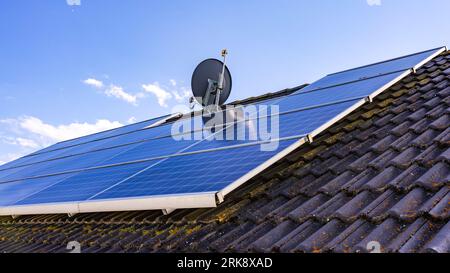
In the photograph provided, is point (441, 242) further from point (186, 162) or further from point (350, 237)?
point (186, 162)

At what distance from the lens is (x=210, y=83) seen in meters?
8.45

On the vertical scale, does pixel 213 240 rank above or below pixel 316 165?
below

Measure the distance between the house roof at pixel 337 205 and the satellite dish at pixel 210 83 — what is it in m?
3.23

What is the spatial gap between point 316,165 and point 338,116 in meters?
0.68

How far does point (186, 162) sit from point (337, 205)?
2087 millimetres

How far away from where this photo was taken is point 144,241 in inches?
176

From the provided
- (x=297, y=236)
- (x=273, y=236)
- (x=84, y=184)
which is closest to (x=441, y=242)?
(x=297, y=236)

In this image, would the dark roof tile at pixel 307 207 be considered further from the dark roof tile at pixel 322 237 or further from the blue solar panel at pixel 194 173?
the blue solar panel at pixel 194 173

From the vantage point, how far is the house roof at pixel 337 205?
3.06m

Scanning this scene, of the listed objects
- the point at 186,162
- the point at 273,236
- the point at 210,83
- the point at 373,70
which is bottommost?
the point at 273,236

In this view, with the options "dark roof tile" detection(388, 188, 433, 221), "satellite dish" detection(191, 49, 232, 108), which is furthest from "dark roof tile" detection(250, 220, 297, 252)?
"satellite dish" detection(191, 49, 232, 108)

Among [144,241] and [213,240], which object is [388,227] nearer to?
[213,240]
